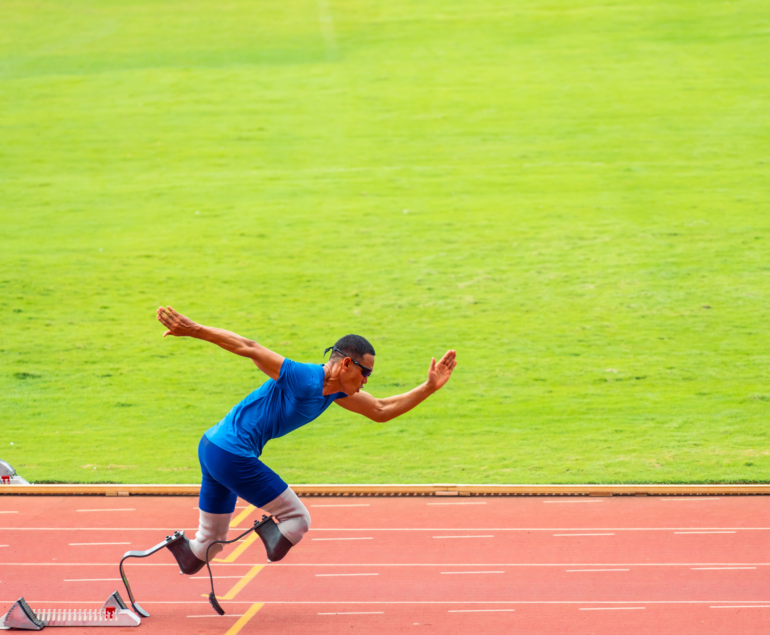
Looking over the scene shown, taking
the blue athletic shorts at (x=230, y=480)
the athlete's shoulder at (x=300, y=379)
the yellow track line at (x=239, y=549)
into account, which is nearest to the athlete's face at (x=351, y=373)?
the athlete's shoulder at (x=300, y=379)

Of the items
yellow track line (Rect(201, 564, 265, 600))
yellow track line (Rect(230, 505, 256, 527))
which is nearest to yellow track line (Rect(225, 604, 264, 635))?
yellow track line (Rect(201, 564, 265, 600))

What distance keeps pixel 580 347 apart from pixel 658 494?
6.33 metres

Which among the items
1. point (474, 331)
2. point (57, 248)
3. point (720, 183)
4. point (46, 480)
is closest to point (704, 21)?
point (720, 183)

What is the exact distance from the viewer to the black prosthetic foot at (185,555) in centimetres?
650

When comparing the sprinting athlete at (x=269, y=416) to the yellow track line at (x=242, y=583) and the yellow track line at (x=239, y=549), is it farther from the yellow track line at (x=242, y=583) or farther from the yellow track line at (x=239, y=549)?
the yellow track line at (x=239, y=549)

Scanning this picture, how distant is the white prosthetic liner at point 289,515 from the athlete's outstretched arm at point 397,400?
2.51 feet

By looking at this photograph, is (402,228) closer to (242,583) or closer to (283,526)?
(242,583)

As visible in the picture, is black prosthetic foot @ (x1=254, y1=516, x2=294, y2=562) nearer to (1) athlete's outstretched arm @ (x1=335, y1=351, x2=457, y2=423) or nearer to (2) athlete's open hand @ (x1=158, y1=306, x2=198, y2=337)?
(1) athlete's outstretched arm @ (x1=335, y1=351, x2=457, y2=423)

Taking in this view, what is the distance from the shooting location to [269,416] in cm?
621

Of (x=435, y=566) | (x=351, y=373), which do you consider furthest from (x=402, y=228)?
(x=351, y=373)

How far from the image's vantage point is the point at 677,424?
1266 cm

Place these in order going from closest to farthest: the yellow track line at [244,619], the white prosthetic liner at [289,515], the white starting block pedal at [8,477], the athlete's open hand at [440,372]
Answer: the athlete's open hand at [440,372] → the white prosthetic liner at [289,515] → the yellow track line at [244,619] → the white starting block pedal at [8,477]

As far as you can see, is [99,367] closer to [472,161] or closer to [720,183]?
[472,161]

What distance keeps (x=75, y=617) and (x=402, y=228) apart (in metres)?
15.2
